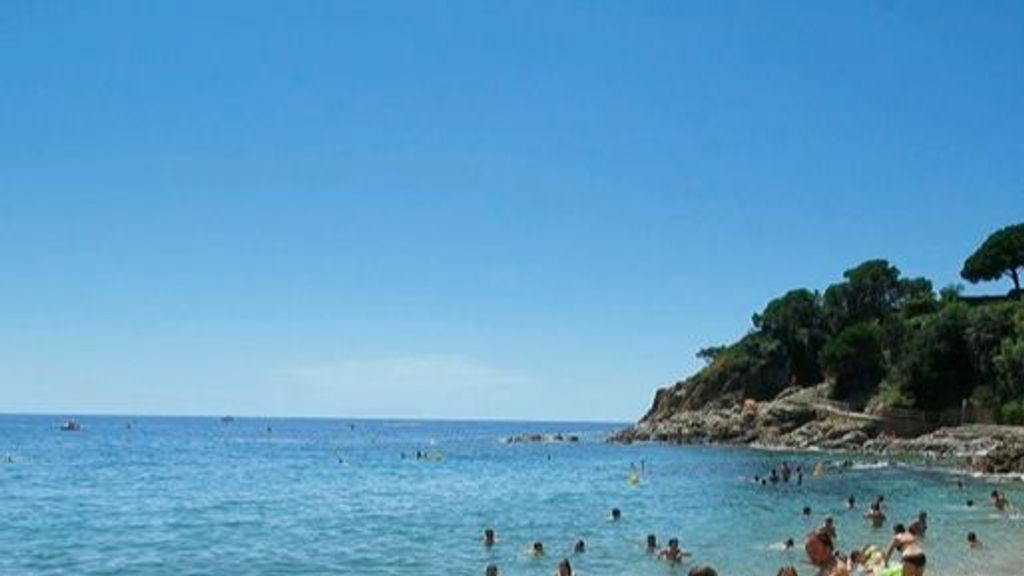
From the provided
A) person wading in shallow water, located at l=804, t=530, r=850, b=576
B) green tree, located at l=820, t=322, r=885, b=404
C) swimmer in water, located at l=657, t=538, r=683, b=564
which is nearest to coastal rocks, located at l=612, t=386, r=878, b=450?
green tree, located at l=820, t=322, r=885, b=404

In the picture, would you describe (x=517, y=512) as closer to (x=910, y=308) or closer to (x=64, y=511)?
(x=64, y=511)

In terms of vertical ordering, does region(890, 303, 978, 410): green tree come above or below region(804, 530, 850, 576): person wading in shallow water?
above

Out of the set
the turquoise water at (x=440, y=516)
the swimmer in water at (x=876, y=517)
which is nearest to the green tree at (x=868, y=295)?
the turquoise water at (x=440, y=516)

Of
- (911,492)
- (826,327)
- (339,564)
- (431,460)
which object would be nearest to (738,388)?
(826,327)

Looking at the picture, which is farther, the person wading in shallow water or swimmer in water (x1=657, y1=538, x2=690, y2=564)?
swimmer in water (x1=657, y1=538, x2=690, y2=564)

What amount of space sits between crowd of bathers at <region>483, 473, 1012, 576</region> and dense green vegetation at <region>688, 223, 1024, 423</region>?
28.0 m

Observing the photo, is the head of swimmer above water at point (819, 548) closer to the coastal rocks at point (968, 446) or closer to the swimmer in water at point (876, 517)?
the swimmer in water at point (876, 517)

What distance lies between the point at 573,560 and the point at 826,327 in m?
86.8

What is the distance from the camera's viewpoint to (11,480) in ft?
217

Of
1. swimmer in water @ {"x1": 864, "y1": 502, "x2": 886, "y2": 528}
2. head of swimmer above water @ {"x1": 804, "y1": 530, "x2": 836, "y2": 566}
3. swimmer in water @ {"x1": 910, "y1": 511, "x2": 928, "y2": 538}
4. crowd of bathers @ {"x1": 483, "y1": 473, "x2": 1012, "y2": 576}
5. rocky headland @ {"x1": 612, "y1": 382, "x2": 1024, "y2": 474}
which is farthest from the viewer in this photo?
rocky headland @ {"x1": 612, "y1": 382, "x2": 1024, "y2": 474}

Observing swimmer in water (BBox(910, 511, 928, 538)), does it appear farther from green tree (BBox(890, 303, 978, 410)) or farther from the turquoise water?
green tree (BBox(890, 303, 978, 410))

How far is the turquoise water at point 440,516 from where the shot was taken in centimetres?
3177

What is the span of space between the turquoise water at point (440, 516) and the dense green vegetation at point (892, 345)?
14.1m

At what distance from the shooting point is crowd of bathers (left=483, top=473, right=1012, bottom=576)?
10039 millimetres
